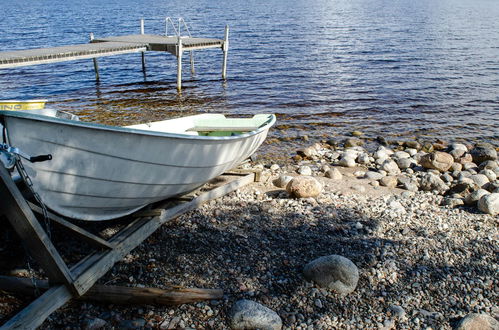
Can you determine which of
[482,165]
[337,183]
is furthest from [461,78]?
[337,183]

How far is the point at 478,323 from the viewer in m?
3.96

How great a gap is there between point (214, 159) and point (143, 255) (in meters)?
1.61

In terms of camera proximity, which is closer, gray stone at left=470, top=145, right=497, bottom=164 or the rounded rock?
the rounded rock

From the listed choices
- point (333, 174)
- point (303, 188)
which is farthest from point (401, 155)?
point (303, 188)

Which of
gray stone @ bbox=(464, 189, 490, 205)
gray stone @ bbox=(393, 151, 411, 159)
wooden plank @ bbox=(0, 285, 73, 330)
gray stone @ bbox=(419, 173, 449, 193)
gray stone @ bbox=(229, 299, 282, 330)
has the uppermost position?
wooden plank @ bbox=(0, 285, 73, 330)

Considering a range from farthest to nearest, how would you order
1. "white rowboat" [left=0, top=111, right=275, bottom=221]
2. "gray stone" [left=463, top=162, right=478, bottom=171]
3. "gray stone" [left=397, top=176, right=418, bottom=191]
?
"gray stone" [left=463, top=162, right=478, bottom=171], "gray stone" [left=397, top=176, right=418, bottom=191], "white rowboat" [left=0, top=111, right=275, bottom=221]

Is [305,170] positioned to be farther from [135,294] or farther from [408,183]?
[135,294]

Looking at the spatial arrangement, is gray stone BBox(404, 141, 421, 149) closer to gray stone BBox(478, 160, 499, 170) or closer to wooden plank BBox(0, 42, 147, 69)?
gray stone BBox(478, 160, 499, 170)

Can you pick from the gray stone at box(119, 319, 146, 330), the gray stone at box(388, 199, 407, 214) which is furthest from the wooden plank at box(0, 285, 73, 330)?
the gray stone at box(388, 199, 407, 214)

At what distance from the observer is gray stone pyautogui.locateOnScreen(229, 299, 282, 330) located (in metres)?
3.97

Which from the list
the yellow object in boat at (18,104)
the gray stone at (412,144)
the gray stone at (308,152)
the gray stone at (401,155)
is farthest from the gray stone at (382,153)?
the yellow object in boat at (18,104)

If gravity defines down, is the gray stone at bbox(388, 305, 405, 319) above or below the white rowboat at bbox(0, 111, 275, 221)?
below

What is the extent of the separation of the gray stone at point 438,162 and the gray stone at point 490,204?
9.35ft

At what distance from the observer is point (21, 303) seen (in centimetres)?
430
